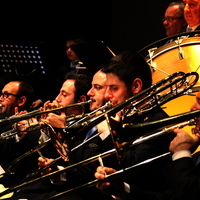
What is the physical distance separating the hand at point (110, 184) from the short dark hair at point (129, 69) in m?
0.85

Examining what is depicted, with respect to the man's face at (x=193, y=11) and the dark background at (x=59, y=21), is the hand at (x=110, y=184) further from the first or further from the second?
the dark background at (x=59, y=21)

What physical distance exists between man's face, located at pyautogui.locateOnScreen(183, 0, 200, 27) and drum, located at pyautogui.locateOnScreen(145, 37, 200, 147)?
0.77 metres

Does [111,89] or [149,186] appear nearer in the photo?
[149,186]

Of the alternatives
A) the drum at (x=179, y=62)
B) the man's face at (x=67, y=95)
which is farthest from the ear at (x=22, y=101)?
the drum at (x=179, y=62)

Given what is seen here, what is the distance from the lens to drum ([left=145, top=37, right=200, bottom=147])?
351 centimetres

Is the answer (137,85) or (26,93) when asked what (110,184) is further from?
(26,93)

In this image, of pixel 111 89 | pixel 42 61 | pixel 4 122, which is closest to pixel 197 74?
pixel 111 89

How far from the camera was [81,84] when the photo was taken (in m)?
4.33

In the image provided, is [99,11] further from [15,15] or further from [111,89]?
[111,89]

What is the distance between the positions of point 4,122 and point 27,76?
2450mm

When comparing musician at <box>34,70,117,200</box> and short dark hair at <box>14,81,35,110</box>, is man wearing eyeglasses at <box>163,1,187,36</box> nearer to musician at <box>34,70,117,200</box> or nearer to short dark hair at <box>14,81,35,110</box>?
short dark hair at <box>14,81,35,110</box>

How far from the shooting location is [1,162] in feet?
13.6

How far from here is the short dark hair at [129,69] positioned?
3165mm

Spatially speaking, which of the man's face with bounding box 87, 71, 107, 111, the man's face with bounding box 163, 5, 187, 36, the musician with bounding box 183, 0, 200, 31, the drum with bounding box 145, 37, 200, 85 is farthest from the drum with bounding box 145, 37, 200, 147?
the man's face with bounding box 163, 5, 187, 36
